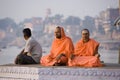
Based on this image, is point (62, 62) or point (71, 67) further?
point (62, 62)

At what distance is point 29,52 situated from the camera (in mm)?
6938

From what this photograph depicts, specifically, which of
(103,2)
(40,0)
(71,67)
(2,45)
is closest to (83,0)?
(103,2)

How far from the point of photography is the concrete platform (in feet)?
18.5

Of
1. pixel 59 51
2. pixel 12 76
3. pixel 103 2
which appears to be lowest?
pixel 12 76

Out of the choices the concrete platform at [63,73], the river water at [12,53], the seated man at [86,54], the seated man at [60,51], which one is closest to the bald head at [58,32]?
the seated man at [60,51]

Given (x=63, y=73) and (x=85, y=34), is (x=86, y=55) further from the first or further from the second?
(x=63, y=73)

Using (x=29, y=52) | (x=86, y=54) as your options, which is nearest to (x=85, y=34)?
(x=86, y=54)

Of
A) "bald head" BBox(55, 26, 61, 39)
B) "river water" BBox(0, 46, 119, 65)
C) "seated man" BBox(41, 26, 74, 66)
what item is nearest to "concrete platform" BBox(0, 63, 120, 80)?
"seated man" BBox(41, 26, 74, 66)

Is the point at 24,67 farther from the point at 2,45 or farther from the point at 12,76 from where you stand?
the point at 2,45

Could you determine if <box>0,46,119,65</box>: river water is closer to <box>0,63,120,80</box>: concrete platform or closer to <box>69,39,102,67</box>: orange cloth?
<box>69,39,102,67</box>: orange cloth

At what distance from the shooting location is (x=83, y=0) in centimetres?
912

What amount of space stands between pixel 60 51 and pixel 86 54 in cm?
54

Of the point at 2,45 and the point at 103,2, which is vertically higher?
the point at 103,2

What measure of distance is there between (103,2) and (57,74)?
3.77m
